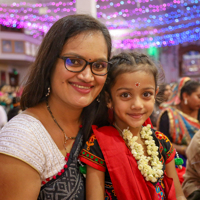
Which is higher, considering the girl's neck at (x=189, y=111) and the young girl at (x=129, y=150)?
the young girl at (x=129, y=150)

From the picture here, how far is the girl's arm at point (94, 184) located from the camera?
150 centimetres

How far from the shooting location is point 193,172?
215 cm

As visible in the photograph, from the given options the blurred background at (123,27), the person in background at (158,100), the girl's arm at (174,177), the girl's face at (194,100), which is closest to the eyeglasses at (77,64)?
the blurred background at (123,27)

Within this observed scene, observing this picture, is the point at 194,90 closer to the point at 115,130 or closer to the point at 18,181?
the point at 115,130

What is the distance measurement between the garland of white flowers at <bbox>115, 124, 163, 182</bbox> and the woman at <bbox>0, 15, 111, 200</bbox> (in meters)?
0.38

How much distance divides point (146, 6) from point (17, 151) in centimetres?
583

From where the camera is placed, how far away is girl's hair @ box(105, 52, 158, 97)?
1692 millimetres

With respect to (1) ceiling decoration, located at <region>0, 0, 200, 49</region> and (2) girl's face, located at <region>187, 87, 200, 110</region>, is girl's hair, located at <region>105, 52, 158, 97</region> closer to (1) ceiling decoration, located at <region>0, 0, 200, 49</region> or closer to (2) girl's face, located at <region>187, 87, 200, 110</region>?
(2) girl's face, located at <region>187, 87, 200, 110</region>

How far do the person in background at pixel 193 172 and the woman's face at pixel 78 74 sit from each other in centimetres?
112

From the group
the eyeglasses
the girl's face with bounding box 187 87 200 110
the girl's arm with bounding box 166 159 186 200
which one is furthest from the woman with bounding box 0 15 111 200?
the girl's face with bounding box 187 87 200 110

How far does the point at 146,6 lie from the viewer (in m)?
6.12

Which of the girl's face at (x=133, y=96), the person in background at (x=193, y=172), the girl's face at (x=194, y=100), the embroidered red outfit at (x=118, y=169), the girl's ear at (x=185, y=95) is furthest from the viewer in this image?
the girl's ear at (x=185, y=95)

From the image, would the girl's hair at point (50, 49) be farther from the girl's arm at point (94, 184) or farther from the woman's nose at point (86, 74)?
the girl's arm at point (94, 184)

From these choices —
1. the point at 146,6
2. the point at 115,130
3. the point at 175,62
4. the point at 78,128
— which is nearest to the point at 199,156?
the point at 115,130
